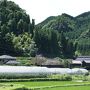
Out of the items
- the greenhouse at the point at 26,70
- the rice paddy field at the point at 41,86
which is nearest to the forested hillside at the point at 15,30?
the greenhouse at the point at 26,70

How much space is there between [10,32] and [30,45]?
34.7 feet

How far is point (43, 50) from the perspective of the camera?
11312 centimetres

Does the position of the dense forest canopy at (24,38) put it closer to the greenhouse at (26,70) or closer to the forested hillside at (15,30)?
the forested hillside at (15,30)

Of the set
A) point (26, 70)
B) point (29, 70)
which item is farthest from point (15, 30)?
point (26, 70)

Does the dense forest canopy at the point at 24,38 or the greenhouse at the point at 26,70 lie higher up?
the dense forest canopy at the point at 24,38

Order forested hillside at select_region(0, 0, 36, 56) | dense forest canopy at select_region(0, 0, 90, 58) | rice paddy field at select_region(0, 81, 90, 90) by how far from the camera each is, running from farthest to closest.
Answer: dense forest canopy at select_region(0, 0, 90, 58) < forested hillside at select_region(0, 0, 36, 56) < rice paddy field at select_region(0, 81, 90, 90)

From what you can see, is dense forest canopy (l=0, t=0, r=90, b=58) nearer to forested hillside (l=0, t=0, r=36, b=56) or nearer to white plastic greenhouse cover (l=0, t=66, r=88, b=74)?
forested hillside (l=0, t=0, r=36, b=56)

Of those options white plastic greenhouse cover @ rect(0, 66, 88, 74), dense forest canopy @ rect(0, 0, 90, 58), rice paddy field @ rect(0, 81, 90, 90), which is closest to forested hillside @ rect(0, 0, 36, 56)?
dense forest canopy @ rect(0, 0, 90, 58)

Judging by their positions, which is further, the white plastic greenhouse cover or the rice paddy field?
the white plastic greenhouse cover

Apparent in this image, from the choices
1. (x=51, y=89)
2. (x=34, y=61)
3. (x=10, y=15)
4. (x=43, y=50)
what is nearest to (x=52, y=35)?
(x=43, y=50)

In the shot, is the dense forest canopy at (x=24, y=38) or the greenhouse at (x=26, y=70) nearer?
the greenhouse at (x=26, y=70)

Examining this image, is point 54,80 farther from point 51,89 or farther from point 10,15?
point 10,15

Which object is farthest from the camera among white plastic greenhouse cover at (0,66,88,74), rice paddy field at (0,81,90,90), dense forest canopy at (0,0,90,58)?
dense forest canopy at (0,0,90,58)

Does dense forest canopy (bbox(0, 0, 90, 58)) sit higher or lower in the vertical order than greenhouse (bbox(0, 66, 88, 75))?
higher
